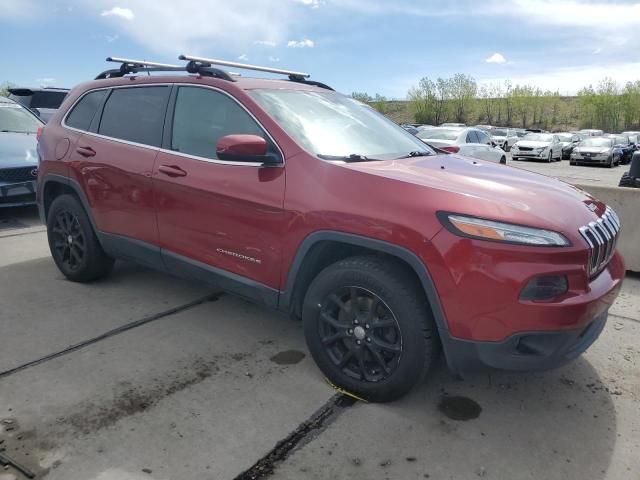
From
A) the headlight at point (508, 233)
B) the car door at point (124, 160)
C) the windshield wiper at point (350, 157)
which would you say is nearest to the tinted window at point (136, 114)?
the car door at point (124, 160)

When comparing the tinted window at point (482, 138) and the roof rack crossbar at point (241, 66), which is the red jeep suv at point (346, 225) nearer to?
the roof rack crossbar at point (241, 66)

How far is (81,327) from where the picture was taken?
3.67 metres

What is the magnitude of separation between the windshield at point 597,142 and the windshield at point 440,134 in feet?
47.0

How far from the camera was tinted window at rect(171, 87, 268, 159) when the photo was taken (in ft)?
10.6

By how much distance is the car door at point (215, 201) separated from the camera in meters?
3.01

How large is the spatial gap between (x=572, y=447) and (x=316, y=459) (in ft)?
4.10

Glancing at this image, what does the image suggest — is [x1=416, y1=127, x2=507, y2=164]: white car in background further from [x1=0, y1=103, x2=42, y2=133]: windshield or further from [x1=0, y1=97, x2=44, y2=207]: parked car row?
[x1=0, y1=97, x2=44, y2=207]: parked car row

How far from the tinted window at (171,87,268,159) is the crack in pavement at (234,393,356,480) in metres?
1.63

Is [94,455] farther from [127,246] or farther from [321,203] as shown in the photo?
Answer: [127,246]

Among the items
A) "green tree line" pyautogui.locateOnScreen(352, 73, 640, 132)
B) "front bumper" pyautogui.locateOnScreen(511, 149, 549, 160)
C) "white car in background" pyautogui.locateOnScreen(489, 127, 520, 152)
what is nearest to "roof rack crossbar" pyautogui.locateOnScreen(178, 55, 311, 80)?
"front bumper" pyautogui.locateOnScreen(511, 149, 549, 160)

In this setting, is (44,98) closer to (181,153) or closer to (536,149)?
(181,153)

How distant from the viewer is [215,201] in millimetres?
3207

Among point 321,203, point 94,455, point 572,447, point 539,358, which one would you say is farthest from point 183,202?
point 572,447

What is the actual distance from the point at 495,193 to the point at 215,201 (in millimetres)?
1653
